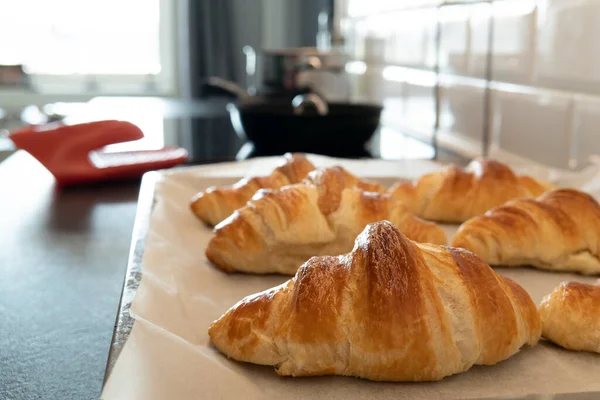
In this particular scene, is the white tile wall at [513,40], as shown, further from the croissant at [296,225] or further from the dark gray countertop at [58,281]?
the dark gray countertop at [58,281]

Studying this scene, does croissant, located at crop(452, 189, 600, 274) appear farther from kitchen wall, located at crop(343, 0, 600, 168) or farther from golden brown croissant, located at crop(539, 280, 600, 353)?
kitchen wall, located at crop(343, 0, 600, 168)

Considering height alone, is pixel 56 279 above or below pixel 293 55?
below

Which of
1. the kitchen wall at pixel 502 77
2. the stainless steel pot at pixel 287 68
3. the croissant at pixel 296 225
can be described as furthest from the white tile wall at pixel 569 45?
the stainless steel pot at pixel 287 68

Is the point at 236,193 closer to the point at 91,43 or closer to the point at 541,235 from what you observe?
the point at 541,235

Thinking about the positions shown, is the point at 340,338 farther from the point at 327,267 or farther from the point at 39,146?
the point at 39,146

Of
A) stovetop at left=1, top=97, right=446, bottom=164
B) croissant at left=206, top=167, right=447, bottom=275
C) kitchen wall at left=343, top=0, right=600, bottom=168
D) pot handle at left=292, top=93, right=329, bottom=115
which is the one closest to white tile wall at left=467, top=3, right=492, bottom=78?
kitchen wall at left=343, top=0, right=600, bottom=168

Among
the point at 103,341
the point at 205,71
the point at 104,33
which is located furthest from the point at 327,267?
the point at 104,33
